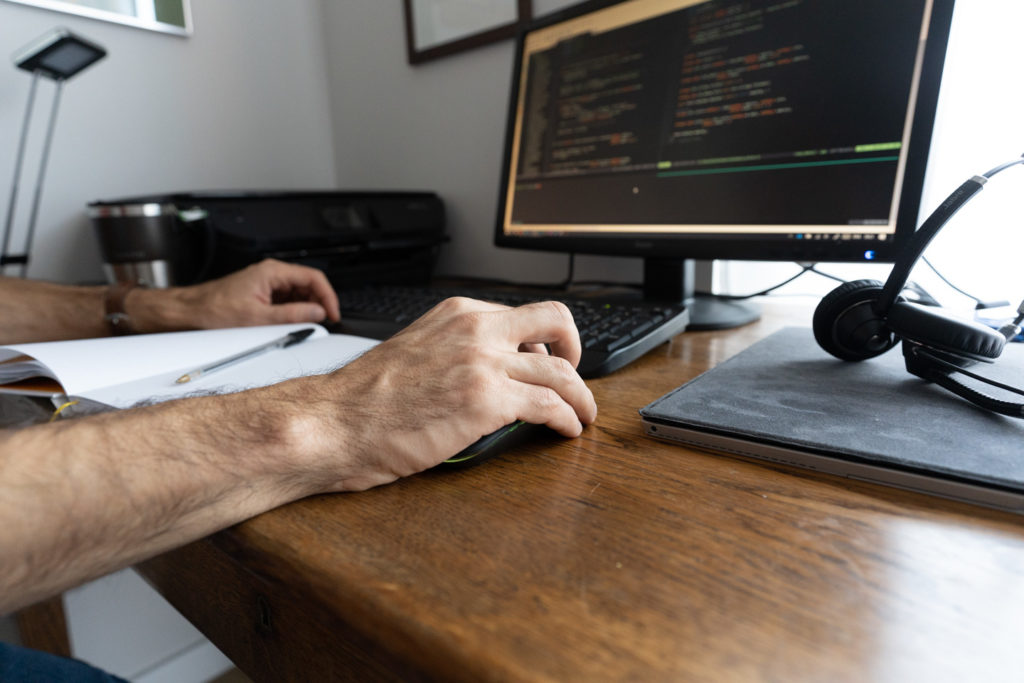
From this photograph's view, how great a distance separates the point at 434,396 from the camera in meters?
0.40

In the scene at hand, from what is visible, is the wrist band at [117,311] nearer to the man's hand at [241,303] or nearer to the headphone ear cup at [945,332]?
the man's hand at [241,303]

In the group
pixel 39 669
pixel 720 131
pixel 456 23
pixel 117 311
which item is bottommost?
pixel 39 669

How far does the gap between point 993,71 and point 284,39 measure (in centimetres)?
155

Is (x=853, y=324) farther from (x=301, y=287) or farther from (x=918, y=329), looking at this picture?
(x=301, y=287)

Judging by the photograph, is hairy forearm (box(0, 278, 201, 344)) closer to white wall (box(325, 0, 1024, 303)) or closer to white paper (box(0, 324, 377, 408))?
white paper (box(0, 324, 377, 408))

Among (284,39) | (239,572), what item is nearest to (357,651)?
(239,572)

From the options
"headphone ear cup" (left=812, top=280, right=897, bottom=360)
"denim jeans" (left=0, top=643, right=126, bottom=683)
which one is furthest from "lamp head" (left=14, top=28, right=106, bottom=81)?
"headphone ear cup" (left=812, top=280, right=897, bottom=360)

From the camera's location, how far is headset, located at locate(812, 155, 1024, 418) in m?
0.45

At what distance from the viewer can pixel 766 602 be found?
0.85ft

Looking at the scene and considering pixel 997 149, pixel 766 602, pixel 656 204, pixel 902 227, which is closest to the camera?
pixel 766 602

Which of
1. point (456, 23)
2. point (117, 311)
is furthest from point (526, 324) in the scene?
point (456, 23)

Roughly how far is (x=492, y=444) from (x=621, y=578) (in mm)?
151

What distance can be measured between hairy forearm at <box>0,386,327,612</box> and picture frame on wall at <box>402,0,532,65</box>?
1006 millimetres

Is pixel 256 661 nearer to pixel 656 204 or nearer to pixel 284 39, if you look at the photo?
pixel 656 204
